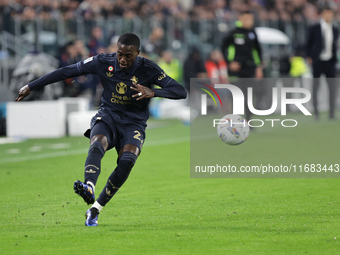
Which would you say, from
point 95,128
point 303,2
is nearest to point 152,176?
point 95,128

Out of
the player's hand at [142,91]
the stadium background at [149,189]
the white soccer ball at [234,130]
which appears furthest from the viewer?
the white soccer ball at [234,130]

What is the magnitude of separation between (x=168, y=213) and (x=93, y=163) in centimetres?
114

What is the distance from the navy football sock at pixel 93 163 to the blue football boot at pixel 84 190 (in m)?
0.22

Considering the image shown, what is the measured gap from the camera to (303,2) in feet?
105

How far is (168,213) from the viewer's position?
23.5ft

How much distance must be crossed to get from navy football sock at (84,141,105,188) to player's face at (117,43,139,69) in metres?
0.74

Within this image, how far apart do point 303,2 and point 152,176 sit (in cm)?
2342

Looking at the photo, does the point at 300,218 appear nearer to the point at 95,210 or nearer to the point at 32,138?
the point at 95,210

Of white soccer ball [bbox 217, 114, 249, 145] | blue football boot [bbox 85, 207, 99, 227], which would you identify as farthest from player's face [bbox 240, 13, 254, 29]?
blue football boot [bbox 85, 207, 99, 227]

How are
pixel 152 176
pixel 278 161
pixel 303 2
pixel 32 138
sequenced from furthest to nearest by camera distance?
pixel 303 2, pixel 32 138, pixel 278 161, pixel 152 176

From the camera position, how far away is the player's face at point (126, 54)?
653 cm

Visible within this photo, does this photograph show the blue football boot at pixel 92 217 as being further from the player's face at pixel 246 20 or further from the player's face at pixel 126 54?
the player's face at pixel 246 20

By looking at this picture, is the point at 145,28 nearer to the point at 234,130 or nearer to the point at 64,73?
the point at 234,130

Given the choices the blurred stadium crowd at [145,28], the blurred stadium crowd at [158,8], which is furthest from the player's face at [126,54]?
the blurred stadium crowd at [158,8]
